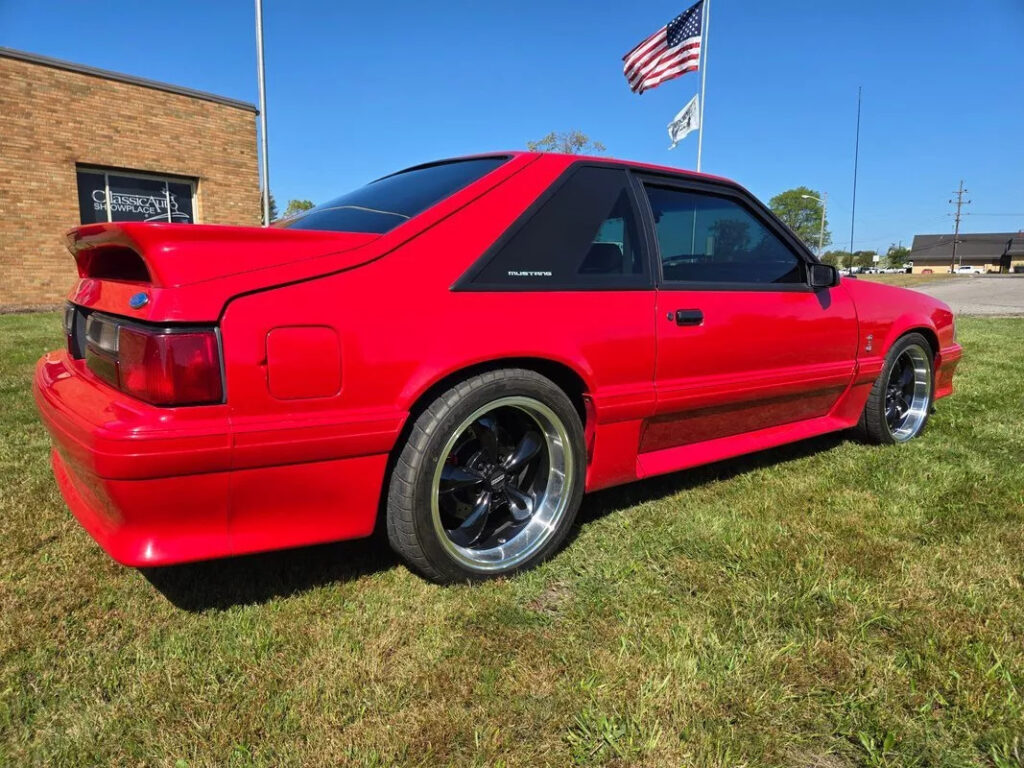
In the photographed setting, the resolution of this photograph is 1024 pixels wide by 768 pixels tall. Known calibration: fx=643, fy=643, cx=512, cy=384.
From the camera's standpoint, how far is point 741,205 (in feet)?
10.2

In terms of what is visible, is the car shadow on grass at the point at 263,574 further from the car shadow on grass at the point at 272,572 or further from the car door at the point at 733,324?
the car door at the point at 733,324

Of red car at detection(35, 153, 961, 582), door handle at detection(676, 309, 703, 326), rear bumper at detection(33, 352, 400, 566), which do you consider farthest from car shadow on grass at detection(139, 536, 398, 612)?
door handle at detection(676, 309, 703, 326)

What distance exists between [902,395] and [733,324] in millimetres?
1966

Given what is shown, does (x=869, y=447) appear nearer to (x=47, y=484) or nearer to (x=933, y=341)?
(x=933, y=341)

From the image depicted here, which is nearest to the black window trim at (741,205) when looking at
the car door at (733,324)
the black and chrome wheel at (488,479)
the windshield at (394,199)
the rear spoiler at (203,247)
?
the car door at (733,324)

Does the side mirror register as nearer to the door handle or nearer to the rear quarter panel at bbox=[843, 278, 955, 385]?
the rear quarter panel at bbox=[843, 278, 955, 385]

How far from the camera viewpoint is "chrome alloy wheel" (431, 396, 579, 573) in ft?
7.32

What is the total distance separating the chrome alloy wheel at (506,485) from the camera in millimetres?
2230

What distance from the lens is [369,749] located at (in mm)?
1467

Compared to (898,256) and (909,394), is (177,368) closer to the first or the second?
(909,394)

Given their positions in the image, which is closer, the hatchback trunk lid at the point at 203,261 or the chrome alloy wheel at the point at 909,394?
the hatchback trunk lid at the point at 203,261

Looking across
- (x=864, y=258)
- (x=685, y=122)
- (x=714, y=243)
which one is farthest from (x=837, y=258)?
(x=714, y=243)

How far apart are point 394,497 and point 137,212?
14049 millimetres

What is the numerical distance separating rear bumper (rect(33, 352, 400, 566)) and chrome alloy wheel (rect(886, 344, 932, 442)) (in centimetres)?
333
